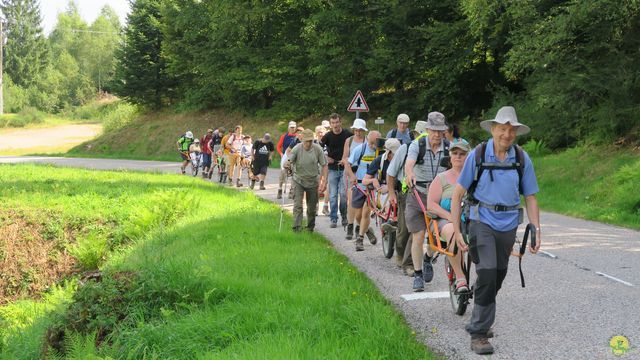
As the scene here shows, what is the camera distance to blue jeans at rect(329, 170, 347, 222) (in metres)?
13.0

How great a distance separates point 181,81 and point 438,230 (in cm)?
4320

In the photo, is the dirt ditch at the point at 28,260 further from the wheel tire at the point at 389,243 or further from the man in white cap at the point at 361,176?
the wheel tire at the point at 389,243

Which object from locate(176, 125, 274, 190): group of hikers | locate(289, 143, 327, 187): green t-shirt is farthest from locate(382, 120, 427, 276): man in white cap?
locate(176, 125, 274, 190): group of hikers

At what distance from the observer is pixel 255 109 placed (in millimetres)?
41562

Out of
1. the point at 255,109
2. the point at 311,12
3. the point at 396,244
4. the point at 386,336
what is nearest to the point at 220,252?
the point at 396,244

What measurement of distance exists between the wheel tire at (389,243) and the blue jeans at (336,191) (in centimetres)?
303

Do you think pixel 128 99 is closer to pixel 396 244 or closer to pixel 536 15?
pixel 536 15

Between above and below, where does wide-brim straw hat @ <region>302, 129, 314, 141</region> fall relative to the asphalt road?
above

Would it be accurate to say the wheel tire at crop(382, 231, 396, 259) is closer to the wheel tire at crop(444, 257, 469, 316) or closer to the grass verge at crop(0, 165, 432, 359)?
the grass verge at crop(0, 165, 432, 359)

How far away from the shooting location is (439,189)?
6.92 meters

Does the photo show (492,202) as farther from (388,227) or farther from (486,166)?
(388,227)

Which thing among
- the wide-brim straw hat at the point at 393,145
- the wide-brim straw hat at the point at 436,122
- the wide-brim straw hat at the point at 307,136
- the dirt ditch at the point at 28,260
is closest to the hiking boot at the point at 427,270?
the wide-brim straw hat at the point at 436,122

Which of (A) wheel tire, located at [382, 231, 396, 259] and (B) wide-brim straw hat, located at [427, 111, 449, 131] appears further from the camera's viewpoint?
(A) wheel tire, located at [382, 231, 396, 259]

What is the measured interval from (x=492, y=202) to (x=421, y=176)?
2.43 metres
